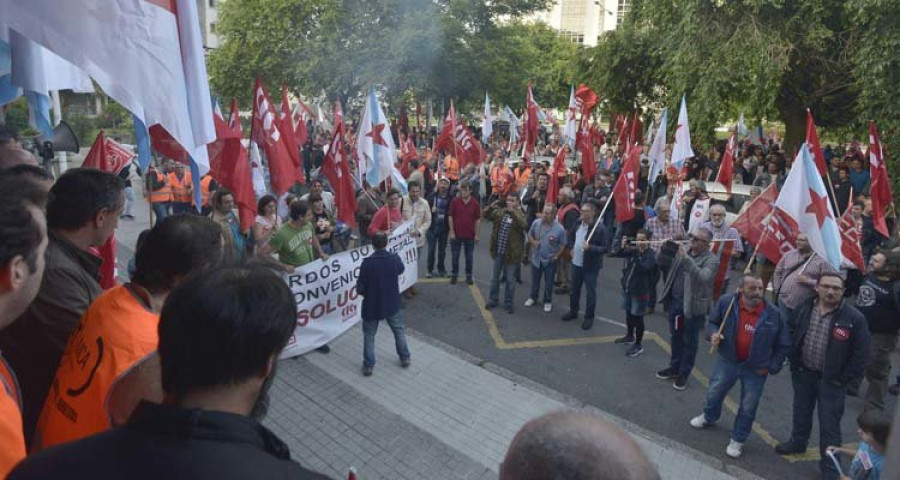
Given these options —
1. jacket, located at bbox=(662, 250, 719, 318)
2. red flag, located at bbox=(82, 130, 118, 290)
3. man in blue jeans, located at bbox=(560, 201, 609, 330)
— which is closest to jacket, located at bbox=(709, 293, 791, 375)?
jacket, located at bbox=(662, 250, 719, 318)

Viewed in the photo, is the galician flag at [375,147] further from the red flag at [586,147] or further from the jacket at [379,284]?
the red flag at [586,147]

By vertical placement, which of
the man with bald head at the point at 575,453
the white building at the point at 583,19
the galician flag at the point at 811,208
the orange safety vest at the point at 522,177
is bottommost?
the orange safety vest at the point at 522,177

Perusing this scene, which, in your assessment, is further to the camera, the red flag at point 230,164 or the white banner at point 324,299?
the white banner at point 324,299

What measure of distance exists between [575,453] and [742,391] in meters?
4.93

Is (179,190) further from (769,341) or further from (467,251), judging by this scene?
(769,341)

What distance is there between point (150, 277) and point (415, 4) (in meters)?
24.8

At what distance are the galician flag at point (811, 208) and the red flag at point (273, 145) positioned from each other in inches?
240

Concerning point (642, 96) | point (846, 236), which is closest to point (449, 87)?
point (642, 96)

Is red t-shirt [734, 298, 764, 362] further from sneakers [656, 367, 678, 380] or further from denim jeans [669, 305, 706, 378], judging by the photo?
sneakers [656, 367, 678, 380]

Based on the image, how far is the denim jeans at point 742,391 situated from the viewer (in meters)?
5.46

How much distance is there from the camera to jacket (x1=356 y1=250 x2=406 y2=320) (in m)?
6.75

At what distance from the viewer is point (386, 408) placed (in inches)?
244

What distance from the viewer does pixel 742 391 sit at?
559 centimetres

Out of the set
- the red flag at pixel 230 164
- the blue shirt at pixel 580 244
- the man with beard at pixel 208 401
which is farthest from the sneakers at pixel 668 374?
the man with beard at pixel 208 401
